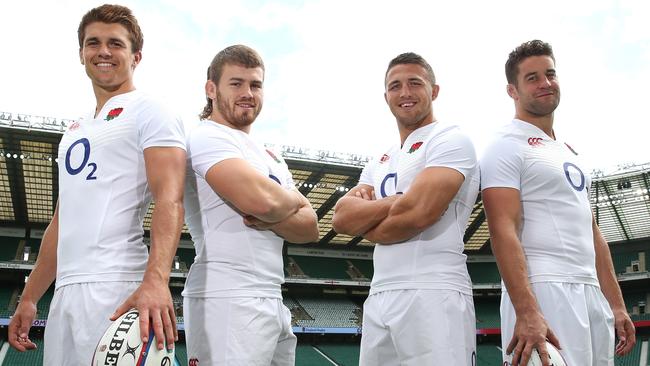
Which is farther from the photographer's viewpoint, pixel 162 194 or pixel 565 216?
pixel 565 216

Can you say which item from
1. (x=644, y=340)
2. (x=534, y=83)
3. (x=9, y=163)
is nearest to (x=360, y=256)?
(x=644, y=340)

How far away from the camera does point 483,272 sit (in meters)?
36.8

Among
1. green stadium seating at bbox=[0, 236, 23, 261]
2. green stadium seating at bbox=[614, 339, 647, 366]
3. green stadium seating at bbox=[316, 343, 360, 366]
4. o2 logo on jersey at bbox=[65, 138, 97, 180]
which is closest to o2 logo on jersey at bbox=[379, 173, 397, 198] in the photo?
o2 logo on jersey at bbox=[65, 138, 97, 180]

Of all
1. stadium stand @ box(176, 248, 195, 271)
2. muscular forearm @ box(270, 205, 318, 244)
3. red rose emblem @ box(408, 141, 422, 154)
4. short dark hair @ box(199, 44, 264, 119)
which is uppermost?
short dark hair @ box(199, 44, 264, 119)

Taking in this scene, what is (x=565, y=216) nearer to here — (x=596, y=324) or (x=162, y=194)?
(x=596, y=324)

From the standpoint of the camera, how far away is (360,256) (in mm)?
36875

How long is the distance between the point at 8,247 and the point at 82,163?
30619 mm

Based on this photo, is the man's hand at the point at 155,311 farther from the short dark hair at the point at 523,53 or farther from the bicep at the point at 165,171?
the short dark hair at the point at 523,53

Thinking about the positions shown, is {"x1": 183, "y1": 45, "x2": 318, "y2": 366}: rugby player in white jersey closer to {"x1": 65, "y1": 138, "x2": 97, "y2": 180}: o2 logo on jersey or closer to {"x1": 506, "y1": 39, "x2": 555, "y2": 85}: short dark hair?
{"x1": 65, "y1": 138, "x2": 97, "y2": 180}: o2 logo on jersey

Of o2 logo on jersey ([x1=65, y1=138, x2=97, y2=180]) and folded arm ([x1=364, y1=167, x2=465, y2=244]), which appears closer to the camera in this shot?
o2 logo on jersey ([x1=65, y1=138, x2=97, y2=180])

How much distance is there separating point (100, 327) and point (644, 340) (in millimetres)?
32597

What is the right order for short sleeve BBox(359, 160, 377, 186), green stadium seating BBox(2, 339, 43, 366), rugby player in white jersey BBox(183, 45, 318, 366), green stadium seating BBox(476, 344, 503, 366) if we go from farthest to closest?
green stadium seating BBox(476, 344, 503, 366)
green stadium seating BBox(2, 339, 43, 366)
short sleeve BBox(359, 160, 377, 186)
rugby player in white jersey BBox(183, 45, 318, 366)

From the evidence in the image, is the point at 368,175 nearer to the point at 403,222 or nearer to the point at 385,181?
the point at 385,181

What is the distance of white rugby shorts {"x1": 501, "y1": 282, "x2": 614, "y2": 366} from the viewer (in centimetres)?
326
